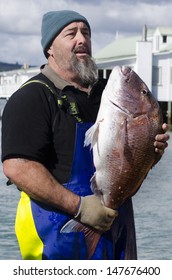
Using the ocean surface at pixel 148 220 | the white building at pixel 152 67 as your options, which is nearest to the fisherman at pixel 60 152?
the ocean surface at pixel 148 220

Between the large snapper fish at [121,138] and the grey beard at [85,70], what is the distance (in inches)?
7.2

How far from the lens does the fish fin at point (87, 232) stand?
12.0 ft

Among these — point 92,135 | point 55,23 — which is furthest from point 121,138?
point 55,23

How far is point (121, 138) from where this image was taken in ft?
11.8

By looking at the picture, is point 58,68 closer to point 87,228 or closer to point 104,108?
point 104,108

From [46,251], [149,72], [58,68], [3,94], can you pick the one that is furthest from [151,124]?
[3,94]

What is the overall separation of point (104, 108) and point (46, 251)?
82cm

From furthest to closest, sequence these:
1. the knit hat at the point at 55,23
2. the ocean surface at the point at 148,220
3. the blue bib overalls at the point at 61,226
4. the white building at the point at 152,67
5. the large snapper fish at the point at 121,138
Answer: the white building at the point at 152,67 < the ocean surface at the point at 148,220 < the knit hat at the point at 55,23 < the blue bib overalls at the point at 61,226 < the large snapper fish at the point at 121,138

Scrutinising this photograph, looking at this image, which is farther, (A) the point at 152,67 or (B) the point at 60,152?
(A) the point at 152,67

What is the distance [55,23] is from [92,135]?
671 millimetres

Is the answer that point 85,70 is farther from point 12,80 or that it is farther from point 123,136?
point 12,80

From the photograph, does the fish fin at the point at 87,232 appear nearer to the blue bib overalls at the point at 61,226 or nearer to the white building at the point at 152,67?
the blue bib overalls at the point at 61,226

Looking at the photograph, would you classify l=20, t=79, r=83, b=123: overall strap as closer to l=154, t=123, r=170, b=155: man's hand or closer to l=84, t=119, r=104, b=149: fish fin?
l=84, t=119, r=104, b=149: fish fin

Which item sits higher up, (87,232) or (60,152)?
(60,152)
